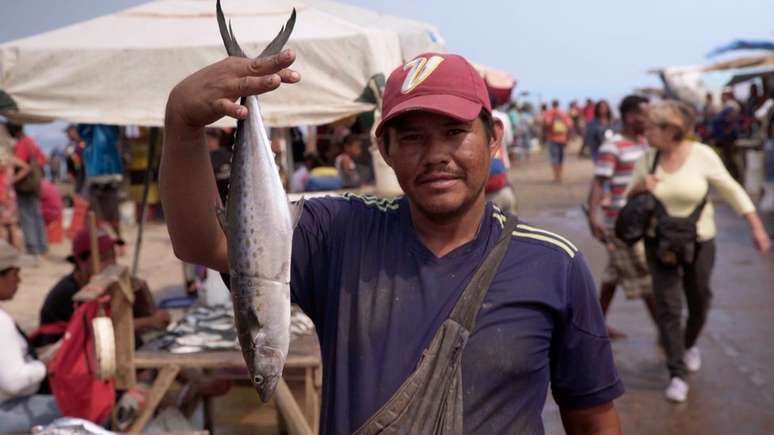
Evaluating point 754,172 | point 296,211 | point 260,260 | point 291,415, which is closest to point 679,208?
point 291,415

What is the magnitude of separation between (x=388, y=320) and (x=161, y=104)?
3.77m

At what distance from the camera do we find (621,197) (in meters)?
6.43

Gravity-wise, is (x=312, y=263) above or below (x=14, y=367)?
above

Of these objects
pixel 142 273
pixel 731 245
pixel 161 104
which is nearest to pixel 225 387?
pixel 161 104

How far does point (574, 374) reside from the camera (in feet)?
6.72

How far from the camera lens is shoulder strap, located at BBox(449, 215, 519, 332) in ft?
6.03

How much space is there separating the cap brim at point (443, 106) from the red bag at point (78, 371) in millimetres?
2967

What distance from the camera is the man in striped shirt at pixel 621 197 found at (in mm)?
6324

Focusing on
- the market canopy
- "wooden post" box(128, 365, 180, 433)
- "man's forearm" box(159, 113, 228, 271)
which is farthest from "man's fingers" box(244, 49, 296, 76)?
the market canopy

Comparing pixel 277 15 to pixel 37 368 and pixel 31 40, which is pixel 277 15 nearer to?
pixel 31 40

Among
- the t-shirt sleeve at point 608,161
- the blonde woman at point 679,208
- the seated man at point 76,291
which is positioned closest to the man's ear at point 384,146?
the seated man at point 76,291

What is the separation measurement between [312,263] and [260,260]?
34 cm

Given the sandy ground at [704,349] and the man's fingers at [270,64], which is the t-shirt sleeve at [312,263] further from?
the sandy ground at [704,349]

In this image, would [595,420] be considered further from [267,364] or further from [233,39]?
[233,39]
